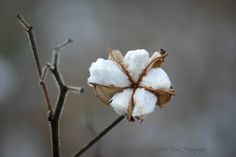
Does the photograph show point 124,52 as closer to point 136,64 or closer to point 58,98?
point 136,64

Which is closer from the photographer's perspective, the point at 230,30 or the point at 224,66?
the point at 224,66

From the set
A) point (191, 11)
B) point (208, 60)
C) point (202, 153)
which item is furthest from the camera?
point (191, 11)

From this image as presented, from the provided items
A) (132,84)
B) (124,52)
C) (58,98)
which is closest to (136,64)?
(132,84)

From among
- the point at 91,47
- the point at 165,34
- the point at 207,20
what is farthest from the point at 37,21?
the point at 207,20

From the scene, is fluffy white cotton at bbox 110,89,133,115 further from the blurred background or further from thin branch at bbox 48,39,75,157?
the blurred background

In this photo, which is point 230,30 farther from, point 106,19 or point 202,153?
point 202,153

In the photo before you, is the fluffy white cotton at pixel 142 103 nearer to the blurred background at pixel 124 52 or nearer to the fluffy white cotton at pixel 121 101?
the fluffy white cotton at pixel 121 101

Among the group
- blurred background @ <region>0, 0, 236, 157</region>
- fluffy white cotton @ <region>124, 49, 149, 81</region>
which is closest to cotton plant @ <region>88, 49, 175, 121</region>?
fluffy white cotton @ <region>124, 49, 149, 81</region>

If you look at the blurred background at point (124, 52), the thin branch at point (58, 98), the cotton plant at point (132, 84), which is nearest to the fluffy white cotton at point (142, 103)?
the cotton plant at point (132, 84)

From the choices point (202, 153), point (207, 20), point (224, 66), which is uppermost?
point (207, 20)
